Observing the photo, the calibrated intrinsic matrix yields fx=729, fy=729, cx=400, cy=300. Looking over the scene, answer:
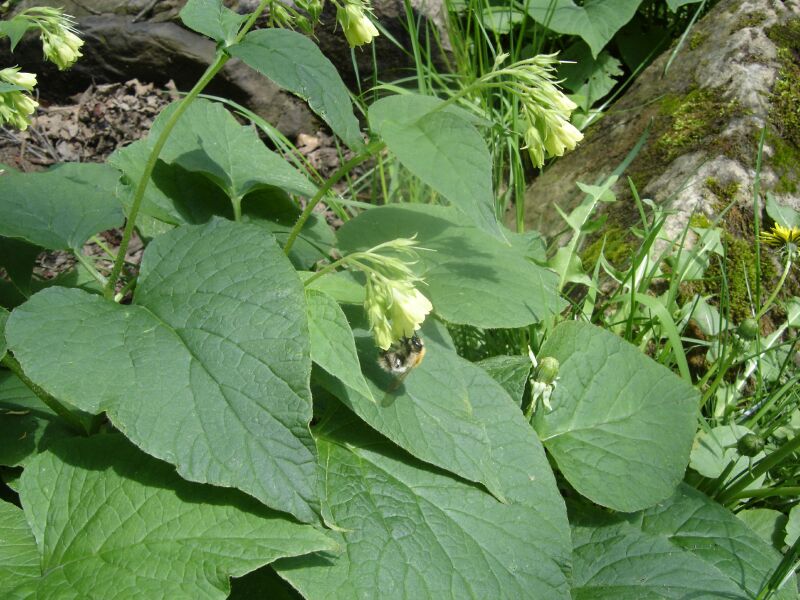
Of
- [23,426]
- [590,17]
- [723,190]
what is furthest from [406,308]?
[590,17]

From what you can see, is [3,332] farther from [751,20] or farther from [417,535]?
[751,20]

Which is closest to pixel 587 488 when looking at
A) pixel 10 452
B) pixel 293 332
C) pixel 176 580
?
pixel 293 332

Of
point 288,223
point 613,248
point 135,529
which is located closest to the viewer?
point 135,529

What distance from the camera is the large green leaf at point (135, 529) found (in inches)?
57.3

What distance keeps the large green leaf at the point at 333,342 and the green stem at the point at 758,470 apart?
1.22m

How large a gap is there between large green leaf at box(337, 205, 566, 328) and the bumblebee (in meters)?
0.29

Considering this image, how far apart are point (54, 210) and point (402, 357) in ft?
3.76

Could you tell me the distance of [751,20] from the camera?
3549mm

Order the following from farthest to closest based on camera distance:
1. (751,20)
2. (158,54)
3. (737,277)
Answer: (158,54) → (751,20) → (737,277)

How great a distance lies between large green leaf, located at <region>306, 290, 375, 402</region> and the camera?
5.17 feet

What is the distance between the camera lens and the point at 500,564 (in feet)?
5.46

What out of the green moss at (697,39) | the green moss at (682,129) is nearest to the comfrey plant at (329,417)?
the green moss at (682,129)

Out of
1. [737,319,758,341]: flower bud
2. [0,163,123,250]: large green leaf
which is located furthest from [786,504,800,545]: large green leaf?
[0,163,123,250]: large green leaf

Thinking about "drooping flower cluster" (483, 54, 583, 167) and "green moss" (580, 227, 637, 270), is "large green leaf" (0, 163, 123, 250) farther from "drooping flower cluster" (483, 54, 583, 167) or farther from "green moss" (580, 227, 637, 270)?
"green moss" (580, 227, 637, 270)
